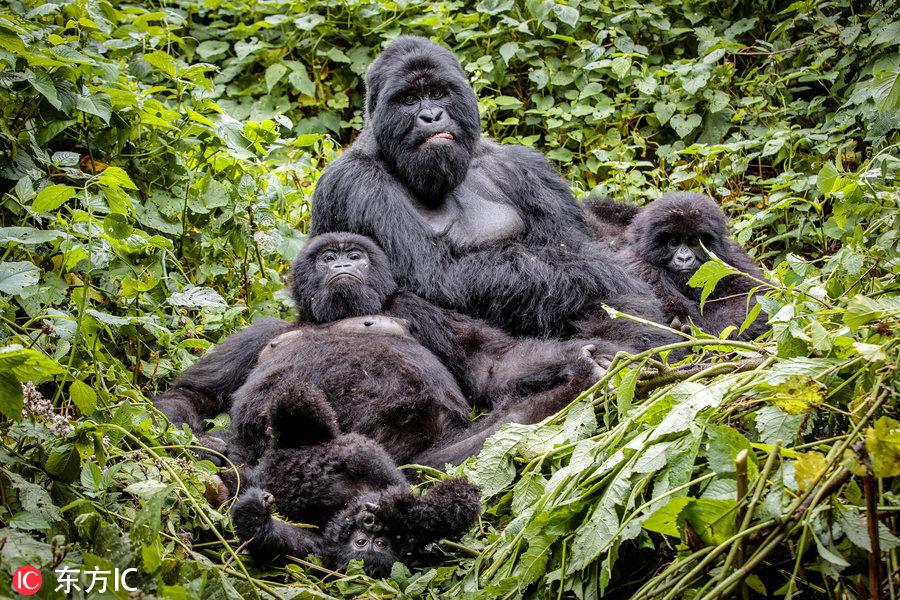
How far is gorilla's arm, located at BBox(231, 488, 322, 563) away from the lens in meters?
2.76

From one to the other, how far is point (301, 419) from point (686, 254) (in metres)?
2.45

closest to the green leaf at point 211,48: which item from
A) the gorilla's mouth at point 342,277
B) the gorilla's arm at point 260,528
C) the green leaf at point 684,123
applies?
the green leaf at point 684,123

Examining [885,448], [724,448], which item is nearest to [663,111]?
[724,448]

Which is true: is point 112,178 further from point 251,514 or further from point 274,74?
point 274,74

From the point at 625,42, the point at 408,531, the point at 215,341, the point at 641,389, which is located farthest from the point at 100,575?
the point at 625,42

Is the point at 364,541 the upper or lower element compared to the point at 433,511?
lower

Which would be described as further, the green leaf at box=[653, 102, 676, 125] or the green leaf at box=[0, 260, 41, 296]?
the green leaf at box=[653, 102, 676, 125]

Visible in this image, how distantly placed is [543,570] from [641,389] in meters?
0.74

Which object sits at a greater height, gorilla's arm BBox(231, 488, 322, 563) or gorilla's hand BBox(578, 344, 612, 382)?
gorilla's arm BBox(231, 488, 322, 563)

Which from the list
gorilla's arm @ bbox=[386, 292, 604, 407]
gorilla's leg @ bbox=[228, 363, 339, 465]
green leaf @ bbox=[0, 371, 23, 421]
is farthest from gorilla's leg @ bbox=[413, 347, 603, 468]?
green leaf @ bbox=[0, 371, 23, 421]

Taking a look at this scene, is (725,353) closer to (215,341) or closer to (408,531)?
(408,531)

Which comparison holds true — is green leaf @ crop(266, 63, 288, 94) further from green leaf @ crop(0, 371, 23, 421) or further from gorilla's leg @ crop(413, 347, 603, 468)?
green leaf @ crop(0, 371, 23, 421)

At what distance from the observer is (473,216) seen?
459 cm

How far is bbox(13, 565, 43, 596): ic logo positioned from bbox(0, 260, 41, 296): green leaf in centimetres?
97
